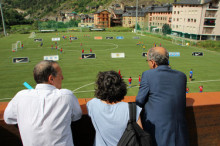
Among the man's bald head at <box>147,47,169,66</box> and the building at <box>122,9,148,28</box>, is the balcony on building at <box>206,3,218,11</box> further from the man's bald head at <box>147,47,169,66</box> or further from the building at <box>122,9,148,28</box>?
the man's bald head at <box>147,47,169,66</box>

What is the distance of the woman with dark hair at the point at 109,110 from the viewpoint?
2.35 m

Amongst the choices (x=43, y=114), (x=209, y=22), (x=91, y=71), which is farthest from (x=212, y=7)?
(x=43, y=114)

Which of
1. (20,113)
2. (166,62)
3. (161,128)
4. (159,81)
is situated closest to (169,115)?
(161,128)

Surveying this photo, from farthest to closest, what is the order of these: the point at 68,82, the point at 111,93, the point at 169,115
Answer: the point at 68,82 → the point at 169,115 → the point at 111,93

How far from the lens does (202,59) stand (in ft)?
111

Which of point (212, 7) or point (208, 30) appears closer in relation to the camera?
point (212, 7)

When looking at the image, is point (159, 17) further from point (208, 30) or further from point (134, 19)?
point (208, 30)

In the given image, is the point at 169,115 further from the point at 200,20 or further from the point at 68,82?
the point at 200,20

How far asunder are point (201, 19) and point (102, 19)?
6849 centimetres

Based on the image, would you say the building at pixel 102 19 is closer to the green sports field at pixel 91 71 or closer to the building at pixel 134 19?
the building at pixel 134 19

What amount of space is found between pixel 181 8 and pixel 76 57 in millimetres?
57244

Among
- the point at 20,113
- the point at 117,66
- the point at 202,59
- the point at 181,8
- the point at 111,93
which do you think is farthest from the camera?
the point at 181,8

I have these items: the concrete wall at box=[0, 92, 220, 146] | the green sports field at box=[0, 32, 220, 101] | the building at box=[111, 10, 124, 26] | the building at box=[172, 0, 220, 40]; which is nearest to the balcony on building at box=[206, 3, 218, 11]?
the building at box=[172, 0, 220, 40]

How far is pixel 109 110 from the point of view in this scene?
238 centimetres
